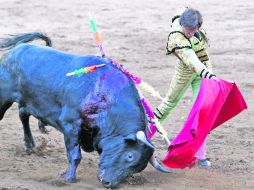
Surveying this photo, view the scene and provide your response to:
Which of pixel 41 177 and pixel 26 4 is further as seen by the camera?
pixel 26 4

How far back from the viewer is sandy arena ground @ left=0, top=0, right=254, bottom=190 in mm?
7785

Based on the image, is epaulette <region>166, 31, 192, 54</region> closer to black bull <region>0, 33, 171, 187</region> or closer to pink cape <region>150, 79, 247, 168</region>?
pink cape <region>150, 79, 247, 168</region>

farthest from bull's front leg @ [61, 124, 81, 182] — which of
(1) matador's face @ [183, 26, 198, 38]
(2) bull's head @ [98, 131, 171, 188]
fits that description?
(1) matador's face @ [183, 26, 198, 38]

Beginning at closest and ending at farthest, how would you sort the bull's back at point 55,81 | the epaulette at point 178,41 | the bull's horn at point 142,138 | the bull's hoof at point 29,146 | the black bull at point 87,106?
the bull's horn at point 142,138
the black bull at point 87,106
the bull's back at point 55,81
the epaulette at point 178,41
the bull's hoof at point 29,146

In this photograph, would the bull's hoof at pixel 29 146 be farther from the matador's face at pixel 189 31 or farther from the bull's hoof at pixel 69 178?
the matador's face at pixel 189 31

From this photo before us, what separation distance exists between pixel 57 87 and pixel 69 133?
1.63ft

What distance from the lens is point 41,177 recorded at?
7727 mm

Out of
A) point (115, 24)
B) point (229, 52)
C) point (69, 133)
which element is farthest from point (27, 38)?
point (115, 24)

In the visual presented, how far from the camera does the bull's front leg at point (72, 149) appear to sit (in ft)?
24.5

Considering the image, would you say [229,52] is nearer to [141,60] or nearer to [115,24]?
[141,60]

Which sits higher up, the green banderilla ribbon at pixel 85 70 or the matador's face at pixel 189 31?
the matador's face at pixel 189 31

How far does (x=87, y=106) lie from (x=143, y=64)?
6.39 meters

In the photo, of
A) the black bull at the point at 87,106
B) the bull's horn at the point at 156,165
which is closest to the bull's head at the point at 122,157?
the black bull at the point at 87,106

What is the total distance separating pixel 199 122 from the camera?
7750 millimetres
